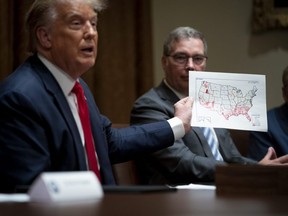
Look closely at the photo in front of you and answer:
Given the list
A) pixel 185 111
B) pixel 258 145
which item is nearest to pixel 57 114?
pixel 185 111

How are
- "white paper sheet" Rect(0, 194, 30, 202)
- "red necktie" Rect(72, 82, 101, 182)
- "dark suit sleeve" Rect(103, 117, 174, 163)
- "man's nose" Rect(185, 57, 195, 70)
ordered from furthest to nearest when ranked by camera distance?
"man's nose" Rect(185, 57, 195, 70) → "dark suit sleeve" Rect(103, 117, 174, 163) → "red necktie" Rect(72, 82, 101, 182) → "white paper sheet" Rect(0, 194, 30, 202)

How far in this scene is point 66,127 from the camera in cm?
166

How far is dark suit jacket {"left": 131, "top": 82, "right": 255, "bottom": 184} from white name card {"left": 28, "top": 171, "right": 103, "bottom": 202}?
1.30 metres

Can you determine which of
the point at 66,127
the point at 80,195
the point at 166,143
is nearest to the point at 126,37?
the point at 166,143

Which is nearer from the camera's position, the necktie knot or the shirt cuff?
the necktie knot

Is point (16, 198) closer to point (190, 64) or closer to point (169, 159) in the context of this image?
point (169, 159)

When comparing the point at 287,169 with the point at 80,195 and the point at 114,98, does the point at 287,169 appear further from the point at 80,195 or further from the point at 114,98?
the point at 114,98

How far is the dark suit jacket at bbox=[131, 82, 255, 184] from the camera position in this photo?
2311 millimetres

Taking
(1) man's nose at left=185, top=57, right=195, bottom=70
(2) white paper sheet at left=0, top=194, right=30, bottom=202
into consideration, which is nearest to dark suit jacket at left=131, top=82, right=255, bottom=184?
(1) man's nose at left=185, top=57, right=195, bottom=70

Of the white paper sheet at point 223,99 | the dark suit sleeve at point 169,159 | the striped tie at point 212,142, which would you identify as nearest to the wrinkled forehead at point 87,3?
the white paper sheet at point 223,99

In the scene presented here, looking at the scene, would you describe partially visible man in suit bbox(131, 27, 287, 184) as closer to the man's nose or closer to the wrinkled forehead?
the man's nose

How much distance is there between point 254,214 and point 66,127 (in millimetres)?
888

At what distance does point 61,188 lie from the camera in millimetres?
980

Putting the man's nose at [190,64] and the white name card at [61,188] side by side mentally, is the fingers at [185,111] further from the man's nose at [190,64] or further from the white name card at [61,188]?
the white name card at [61,188]
